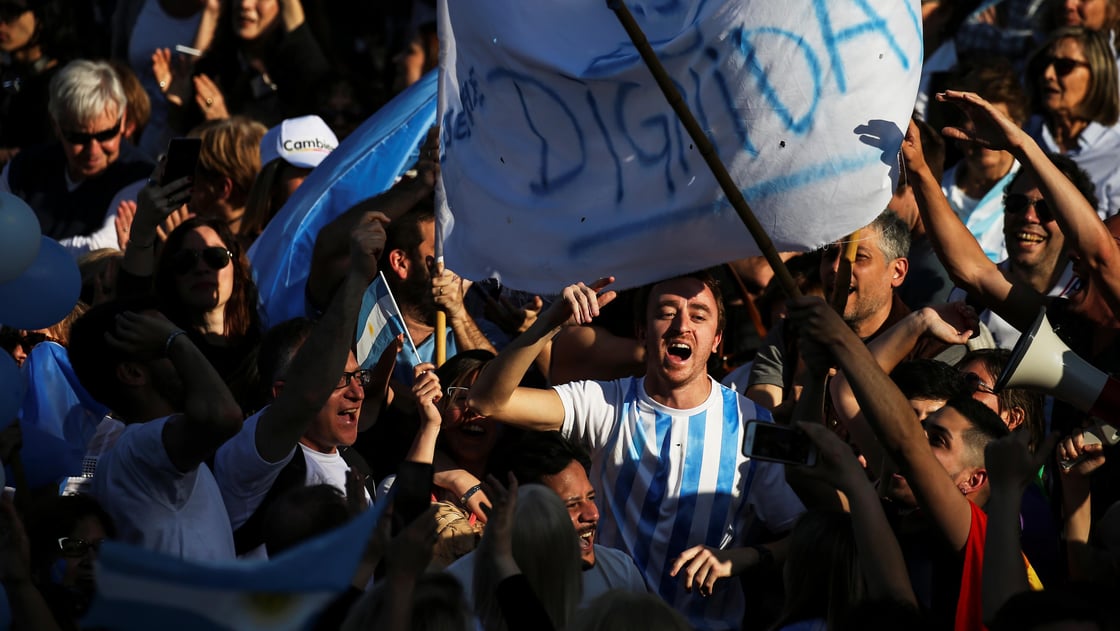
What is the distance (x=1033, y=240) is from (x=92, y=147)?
393 centimetres

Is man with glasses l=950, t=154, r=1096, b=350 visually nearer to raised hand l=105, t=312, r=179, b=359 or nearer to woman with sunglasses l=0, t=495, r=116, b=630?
raised hand l=105, t=312, r=179, b=359

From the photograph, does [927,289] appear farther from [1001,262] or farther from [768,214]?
[768,214]

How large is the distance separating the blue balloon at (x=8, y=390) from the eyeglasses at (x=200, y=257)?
140 cm

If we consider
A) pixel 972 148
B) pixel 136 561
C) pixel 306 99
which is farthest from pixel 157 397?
pixel 306 99

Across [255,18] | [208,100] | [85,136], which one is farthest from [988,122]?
[255,18]

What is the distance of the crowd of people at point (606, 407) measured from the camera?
3709mm

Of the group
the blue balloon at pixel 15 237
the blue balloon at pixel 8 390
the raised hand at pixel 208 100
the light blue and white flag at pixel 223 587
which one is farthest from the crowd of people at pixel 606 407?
the raised hand at pixel 208 100

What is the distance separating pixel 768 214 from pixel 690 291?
0.67m

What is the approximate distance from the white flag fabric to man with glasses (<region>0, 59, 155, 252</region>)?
2535mm

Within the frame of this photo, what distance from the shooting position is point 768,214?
4258 mm

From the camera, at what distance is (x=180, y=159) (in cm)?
559

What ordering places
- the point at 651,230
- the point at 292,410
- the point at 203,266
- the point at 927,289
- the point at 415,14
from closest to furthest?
the point at 292,410, the point at 651,230, the point at 203,266, the point at 927,289, the point at 415,14

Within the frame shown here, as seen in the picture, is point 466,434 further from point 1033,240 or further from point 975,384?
point 1033,240

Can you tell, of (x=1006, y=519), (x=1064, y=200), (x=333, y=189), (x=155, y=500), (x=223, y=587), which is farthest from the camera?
(x=333, y=189)
